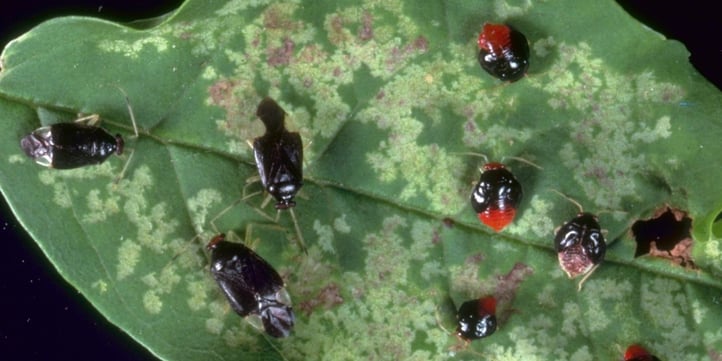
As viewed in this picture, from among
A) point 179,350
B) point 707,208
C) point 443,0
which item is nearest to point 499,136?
point 443,0

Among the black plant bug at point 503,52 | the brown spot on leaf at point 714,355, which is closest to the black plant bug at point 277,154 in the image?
the black plant bug at point 503,52

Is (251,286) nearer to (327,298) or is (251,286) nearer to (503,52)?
(327,298)

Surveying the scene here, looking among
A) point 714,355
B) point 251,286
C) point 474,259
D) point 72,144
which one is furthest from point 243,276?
point 714,355

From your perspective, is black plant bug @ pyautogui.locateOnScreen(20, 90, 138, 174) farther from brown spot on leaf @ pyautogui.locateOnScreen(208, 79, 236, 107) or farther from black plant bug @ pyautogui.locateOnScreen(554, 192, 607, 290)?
black plant bug @ pyautogui.locateOnScreen(554, 192, 607, 290)

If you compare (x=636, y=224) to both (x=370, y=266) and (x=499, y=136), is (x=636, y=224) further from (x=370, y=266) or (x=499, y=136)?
(x=370, y=266)

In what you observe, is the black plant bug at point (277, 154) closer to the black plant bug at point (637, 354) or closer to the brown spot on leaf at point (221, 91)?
the brown spot on leaf at point (221, 91)
